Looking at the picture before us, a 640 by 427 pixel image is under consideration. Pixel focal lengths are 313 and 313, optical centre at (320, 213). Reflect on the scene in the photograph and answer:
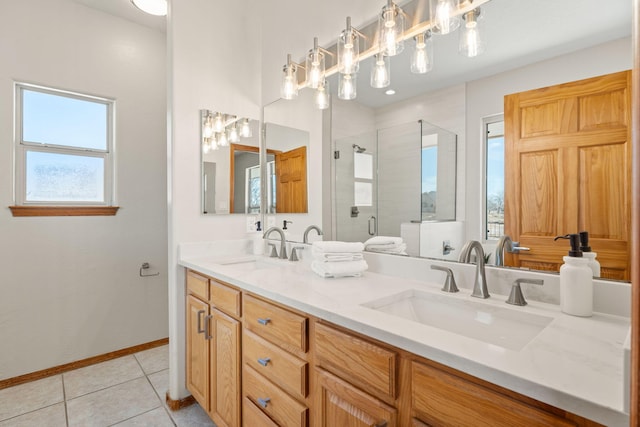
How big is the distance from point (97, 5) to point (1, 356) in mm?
2683

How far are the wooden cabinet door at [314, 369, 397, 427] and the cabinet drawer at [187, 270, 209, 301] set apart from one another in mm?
978

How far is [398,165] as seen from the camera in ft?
4.77

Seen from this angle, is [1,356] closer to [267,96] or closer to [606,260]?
[267,96]

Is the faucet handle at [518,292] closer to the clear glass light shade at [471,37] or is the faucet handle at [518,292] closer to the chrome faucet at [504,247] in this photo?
the chrome faucet at [504,247]

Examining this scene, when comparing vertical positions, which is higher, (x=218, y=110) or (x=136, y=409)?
(x=218, y=110)

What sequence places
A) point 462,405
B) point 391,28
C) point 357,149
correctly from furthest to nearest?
point 357,149
point 391,28
point 462,405

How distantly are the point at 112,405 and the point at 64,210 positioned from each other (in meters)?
1.46

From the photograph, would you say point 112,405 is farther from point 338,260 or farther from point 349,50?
point 349,50

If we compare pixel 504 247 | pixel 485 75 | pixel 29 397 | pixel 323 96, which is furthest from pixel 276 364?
pixel 29 397

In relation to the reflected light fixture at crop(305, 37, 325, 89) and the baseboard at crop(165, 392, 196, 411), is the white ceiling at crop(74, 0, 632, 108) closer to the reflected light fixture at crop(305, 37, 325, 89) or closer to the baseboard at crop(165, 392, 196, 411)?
the reflected light fixture at crop(305, 37, 325, 89)

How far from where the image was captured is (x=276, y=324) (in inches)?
46.6

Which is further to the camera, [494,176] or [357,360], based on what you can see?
[494,176]

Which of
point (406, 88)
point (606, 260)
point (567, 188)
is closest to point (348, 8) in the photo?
point (406, 88)

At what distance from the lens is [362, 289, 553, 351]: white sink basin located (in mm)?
902
